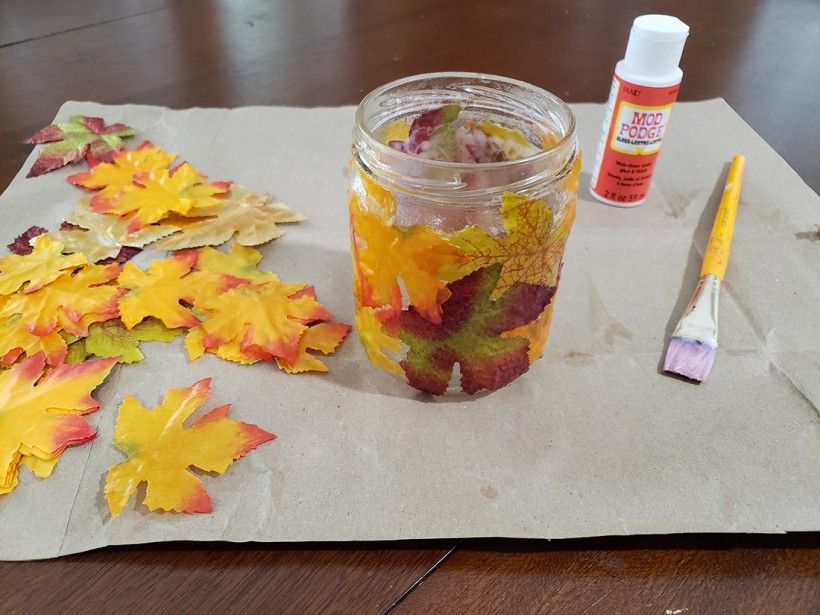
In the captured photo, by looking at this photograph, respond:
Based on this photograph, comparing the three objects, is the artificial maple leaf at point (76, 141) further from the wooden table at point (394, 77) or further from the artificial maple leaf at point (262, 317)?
the artificial maple leaf at point (262, 317)

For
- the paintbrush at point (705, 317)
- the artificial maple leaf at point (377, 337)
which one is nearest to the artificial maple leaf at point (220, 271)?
the artificial maple leaf at point (377, 337)

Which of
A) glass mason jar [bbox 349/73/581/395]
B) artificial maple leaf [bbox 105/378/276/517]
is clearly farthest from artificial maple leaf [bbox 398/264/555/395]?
artificial maple leaf [bbox 105/378/276/517]

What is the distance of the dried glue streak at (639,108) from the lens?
1.63ft

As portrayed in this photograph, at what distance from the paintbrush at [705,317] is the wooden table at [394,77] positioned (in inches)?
4.8

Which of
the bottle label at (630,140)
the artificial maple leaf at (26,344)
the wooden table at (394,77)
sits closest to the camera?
the wooden table at (394,77)

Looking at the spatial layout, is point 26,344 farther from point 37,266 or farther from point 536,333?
point 536,333

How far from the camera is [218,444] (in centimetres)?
37

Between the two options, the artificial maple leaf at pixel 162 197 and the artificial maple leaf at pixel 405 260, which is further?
the artificial maple leaf at pixel 162 197

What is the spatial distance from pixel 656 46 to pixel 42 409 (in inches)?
20.0

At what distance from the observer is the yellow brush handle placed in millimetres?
495

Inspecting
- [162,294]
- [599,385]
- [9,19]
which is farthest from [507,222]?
[9,19]

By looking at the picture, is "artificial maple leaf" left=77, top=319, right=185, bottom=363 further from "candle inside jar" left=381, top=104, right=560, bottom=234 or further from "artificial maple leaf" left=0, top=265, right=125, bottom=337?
"candle inside jar" left=381, top=104, right=560, bottom=234

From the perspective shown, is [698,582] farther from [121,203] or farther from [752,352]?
[121,203]

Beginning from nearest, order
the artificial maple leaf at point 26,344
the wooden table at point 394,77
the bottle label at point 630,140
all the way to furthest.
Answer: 1. the wooden table at point 394,77
2. the artificial maple leaf at point 26,344
3. the bottle label at point 630,140
